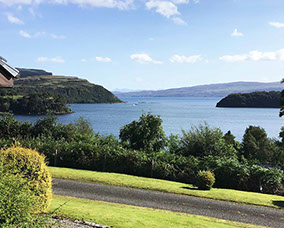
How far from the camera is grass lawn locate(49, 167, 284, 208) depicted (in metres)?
15.5

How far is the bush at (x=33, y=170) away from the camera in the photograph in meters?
8.73

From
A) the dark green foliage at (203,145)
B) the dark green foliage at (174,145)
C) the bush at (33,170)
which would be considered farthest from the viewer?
the dark green foliage at (174,145)

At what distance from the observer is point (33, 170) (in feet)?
29.3

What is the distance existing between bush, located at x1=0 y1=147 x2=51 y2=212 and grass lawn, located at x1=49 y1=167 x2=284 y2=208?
8.30 m

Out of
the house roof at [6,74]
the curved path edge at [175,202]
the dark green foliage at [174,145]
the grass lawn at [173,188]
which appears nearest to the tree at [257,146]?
the dark green foliage at [174,145]

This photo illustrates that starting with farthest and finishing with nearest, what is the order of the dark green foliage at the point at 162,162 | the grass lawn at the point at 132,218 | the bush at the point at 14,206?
the dark green foliage at the point at 162,162
the grass lawn at the point at 132,218
the bush at the point at 14,206

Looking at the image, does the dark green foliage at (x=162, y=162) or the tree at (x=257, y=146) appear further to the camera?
the tree at (x=257, y=146)

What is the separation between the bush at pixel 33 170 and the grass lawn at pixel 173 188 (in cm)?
830

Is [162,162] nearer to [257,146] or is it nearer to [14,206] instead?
[14,206]

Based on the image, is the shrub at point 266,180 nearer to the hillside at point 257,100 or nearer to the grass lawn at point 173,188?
the grass lawn at point 173,188

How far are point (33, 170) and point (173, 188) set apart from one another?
378 inches

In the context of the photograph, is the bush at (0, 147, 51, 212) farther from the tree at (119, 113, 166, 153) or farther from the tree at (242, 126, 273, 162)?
the tree at (242, 126, 273, 162)

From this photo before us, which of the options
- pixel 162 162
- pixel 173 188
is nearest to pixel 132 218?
pixel 173 188

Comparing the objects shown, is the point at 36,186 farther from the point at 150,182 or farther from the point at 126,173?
the point at 126,173
